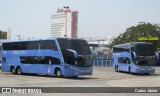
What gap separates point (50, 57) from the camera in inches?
1265

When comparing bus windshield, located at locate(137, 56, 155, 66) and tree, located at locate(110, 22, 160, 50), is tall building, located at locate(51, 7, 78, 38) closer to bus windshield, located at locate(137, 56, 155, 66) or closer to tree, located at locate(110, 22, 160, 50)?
tree, located at locate(110, 22, 160, 50)

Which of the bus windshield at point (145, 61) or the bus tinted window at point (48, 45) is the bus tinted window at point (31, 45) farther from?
the bus windshield at point (145, 61)

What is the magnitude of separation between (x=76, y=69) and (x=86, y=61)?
3.47 ft

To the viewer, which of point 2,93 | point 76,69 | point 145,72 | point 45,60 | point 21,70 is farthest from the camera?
point 145,72

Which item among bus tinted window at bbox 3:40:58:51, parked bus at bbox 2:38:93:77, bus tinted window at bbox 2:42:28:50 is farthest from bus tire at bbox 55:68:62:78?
bus tinted window at bbox 2:42:28:50

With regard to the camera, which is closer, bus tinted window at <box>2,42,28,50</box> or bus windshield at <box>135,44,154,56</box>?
bus tinted window at <box>2,42,28,50</box>

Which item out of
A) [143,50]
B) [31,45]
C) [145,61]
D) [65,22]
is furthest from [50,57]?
[65,22]

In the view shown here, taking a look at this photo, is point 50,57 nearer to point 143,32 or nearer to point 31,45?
point 31,45

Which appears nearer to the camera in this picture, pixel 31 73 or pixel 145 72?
pixel 31 73

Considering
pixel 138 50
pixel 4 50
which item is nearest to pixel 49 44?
pixel 4 50

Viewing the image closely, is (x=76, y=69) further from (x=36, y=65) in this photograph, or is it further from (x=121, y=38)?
(x=121, y=38)

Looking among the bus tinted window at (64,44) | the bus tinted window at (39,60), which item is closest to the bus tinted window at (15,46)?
the bus tinted window at (39,60)

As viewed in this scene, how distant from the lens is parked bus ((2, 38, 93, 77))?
100 ft

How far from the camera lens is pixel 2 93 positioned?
15.8 metres
